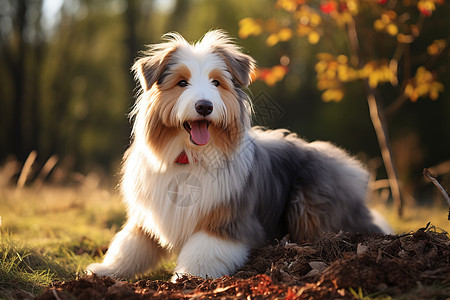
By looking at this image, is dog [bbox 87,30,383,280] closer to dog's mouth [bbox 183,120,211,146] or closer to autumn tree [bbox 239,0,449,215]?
dog's mouth [bbox 183,120,211,146]

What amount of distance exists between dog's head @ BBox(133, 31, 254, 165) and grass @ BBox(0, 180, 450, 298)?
1.33 metres

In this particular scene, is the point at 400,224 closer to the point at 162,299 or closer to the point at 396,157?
the point at 162,299

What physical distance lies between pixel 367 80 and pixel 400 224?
7.17ft

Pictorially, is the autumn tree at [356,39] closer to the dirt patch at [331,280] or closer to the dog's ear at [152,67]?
the dog's ear at [152,67]

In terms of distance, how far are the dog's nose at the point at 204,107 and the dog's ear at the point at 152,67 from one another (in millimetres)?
523

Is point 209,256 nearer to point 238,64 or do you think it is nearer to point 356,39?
point 238,64

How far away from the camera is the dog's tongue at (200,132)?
3410 millimetres

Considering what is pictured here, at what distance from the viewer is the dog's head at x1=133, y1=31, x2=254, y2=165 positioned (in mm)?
3338

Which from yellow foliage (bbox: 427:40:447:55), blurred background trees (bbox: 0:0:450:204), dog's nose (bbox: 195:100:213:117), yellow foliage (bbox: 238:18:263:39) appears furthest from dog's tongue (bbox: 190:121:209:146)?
blurred background trees (bbox: 0:0:450:204)

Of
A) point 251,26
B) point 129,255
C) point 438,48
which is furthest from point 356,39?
point 129,255

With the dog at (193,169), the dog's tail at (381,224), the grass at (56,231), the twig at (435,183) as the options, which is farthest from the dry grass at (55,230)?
the twig at (435,183)

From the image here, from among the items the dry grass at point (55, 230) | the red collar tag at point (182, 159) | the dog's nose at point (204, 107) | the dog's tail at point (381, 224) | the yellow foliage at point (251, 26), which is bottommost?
the dry grass at point (55, 230)

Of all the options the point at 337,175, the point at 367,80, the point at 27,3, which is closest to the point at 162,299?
the point at 337,175

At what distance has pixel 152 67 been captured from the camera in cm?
362
